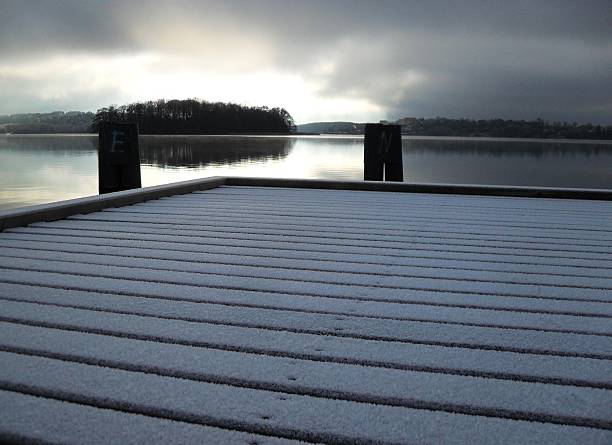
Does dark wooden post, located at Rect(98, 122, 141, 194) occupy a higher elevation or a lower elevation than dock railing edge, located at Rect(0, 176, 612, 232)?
higher

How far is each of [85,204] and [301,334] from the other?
8.15ft

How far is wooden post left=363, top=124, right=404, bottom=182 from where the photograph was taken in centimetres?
673

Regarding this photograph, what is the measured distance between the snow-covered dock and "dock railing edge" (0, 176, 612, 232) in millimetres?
82

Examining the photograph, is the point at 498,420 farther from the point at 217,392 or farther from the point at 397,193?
the point at 397,193

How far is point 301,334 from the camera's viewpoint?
162 cm

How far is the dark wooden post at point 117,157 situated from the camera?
5.95 metres

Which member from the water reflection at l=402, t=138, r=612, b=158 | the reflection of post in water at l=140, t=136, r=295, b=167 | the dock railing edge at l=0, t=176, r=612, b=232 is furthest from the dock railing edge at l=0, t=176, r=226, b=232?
the water reflection at l=402, t=138, r=612, b=158

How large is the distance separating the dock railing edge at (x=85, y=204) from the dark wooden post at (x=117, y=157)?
1216mm

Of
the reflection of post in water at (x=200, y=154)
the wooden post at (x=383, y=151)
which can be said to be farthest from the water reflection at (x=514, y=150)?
the wooden post at (x=383, y=151)

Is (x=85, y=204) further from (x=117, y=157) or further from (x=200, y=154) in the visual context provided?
(x=200, y=154)

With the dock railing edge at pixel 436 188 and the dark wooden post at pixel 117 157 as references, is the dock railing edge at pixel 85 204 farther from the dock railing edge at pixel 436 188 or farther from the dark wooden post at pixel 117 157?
the dark wooden post at pixel 117 157

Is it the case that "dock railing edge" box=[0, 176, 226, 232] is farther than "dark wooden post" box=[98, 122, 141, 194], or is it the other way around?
"dark wooden post" box=[98, 122, 141, 194]

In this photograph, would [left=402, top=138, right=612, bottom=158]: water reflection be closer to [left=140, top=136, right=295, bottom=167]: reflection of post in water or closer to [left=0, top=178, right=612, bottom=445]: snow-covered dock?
[left=140, top=136, right=295, bottom=167]: reflection of post in water

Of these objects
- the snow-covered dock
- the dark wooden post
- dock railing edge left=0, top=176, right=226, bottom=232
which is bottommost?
the snow-covered dock
